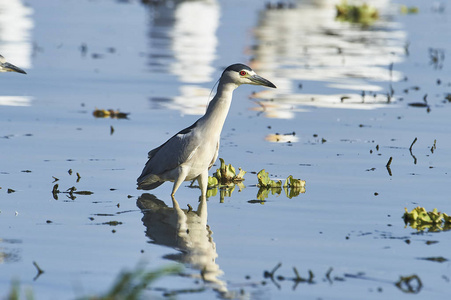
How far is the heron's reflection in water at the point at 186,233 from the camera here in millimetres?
6770

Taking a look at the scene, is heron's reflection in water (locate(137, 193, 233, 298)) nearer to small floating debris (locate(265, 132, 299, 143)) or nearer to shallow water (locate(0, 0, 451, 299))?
shallow water (locate(0, 0, 451, 299))

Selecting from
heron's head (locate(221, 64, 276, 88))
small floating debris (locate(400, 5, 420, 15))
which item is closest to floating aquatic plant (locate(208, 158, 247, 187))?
heron's head (locate(221, 64, 276, 88))

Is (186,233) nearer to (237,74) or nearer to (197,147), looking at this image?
(197,147)

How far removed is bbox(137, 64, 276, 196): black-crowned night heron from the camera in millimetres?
8727

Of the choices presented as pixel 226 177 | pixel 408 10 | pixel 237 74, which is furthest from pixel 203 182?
pixel 408 10

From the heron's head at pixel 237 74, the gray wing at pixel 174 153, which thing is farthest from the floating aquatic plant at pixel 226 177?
the heron's head at pixel 237 74

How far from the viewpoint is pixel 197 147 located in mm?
8711

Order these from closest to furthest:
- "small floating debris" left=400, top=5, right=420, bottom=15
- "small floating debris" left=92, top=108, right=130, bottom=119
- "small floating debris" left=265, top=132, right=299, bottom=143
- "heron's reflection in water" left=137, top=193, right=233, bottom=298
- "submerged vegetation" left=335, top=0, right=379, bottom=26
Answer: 1. "heron's reflection in water" left=137, top=193, right=233, bottom=298
2. "small floating debris" left=265, top=132, right=299, bottom=143
3. "small floating debris" left=92, top=108, right=130, bottom=119
4. "submerged vegetation" left=335, top=0, right=379, bottom=26
5. "small floating debris" left=400, top=5, right=420, bottom=15

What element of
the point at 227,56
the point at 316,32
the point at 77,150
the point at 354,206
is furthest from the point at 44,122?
the point at 316,32

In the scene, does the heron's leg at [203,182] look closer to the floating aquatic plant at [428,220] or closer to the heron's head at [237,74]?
the heron's head at [237,74]

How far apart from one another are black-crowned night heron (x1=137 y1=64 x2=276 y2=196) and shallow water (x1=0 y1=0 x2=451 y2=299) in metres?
0.30

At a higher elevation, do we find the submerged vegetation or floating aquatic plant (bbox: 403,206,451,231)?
the submerged vegetation

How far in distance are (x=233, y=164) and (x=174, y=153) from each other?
6.28ft

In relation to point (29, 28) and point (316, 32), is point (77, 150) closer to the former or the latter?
point (29, 28)
